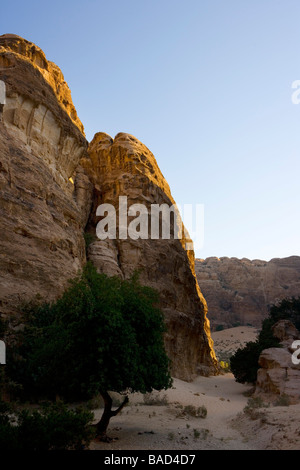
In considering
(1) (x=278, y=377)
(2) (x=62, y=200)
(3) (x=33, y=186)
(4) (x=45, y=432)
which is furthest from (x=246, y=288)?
(4) (x=45, y=432)

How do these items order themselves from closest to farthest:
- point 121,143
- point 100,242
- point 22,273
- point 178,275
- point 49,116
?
point 22,273 < point 49,116 < point 100,242 < point 178,275 < point 121,143

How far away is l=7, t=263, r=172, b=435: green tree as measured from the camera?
9562mm

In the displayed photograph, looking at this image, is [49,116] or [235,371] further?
[235,371]

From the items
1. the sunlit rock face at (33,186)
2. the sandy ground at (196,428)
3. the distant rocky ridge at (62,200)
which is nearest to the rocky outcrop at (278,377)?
the sandy ground at (196,428)

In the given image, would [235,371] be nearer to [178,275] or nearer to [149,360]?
[178,275]

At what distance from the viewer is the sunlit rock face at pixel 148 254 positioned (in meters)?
28.1

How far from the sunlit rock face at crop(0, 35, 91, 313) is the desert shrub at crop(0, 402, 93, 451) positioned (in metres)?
8.06

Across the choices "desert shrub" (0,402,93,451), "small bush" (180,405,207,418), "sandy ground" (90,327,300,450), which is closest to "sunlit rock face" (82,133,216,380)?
"sandy ground" (90,327,300,450)

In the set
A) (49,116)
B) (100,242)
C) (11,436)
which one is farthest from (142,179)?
(11,436)

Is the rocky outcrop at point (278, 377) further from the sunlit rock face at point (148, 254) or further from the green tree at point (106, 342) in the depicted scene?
the green tree at point (106, 342)

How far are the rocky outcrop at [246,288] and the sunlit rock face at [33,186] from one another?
57.6 metres

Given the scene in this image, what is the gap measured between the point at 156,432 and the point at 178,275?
71.1ft

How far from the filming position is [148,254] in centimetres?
2939

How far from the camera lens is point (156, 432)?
11.0m
